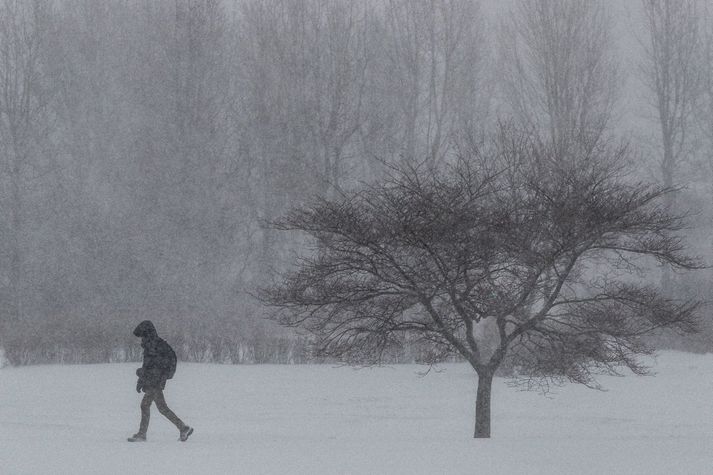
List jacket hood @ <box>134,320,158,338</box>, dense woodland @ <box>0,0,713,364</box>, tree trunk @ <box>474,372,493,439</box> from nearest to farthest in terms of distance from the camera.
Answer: jacket hood @ <box>134,320,158,338</box>, tree trunk @ <box>474,372,493,439</box>, dense woodland @ <box>0,0,713,364</box>

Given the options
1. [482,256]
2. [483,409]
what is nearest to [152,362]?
[482,256]

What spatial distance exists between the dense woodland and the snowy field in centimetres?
753

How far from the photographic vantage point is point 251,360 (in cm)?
2191

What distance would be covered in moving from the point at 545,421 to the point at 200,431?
570 centimetres

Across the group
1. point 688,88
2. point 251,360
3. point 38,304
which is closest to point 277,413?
point 251,360

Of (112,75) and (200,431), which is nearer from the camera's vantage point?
(200,431)

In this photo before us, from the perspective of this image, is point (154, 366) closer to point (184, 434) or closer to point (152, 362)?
point (152, 362)

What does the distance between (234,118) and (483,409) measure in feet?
72.3

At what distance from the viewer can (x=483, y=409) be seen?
1212 cm

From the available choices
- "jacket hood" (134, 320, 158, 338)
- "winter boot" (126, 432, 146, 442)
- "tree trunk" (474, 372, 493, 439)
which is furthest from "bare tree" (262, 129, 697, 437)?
"winter boot" (126, 432, 146, 442)

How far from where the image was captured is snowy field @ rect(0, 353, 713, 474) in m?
9.60

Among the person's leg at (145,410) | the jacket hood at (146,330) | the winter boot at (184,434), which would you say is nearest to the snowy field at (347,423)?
the winter boot at (184,434)

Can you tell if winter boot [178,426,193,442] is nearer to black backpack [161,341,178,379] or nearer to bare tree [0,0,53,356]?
black backpack [161,341,178,379]

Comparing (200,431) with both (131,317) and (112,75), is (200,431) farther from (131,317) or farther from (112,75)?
(112,75)
